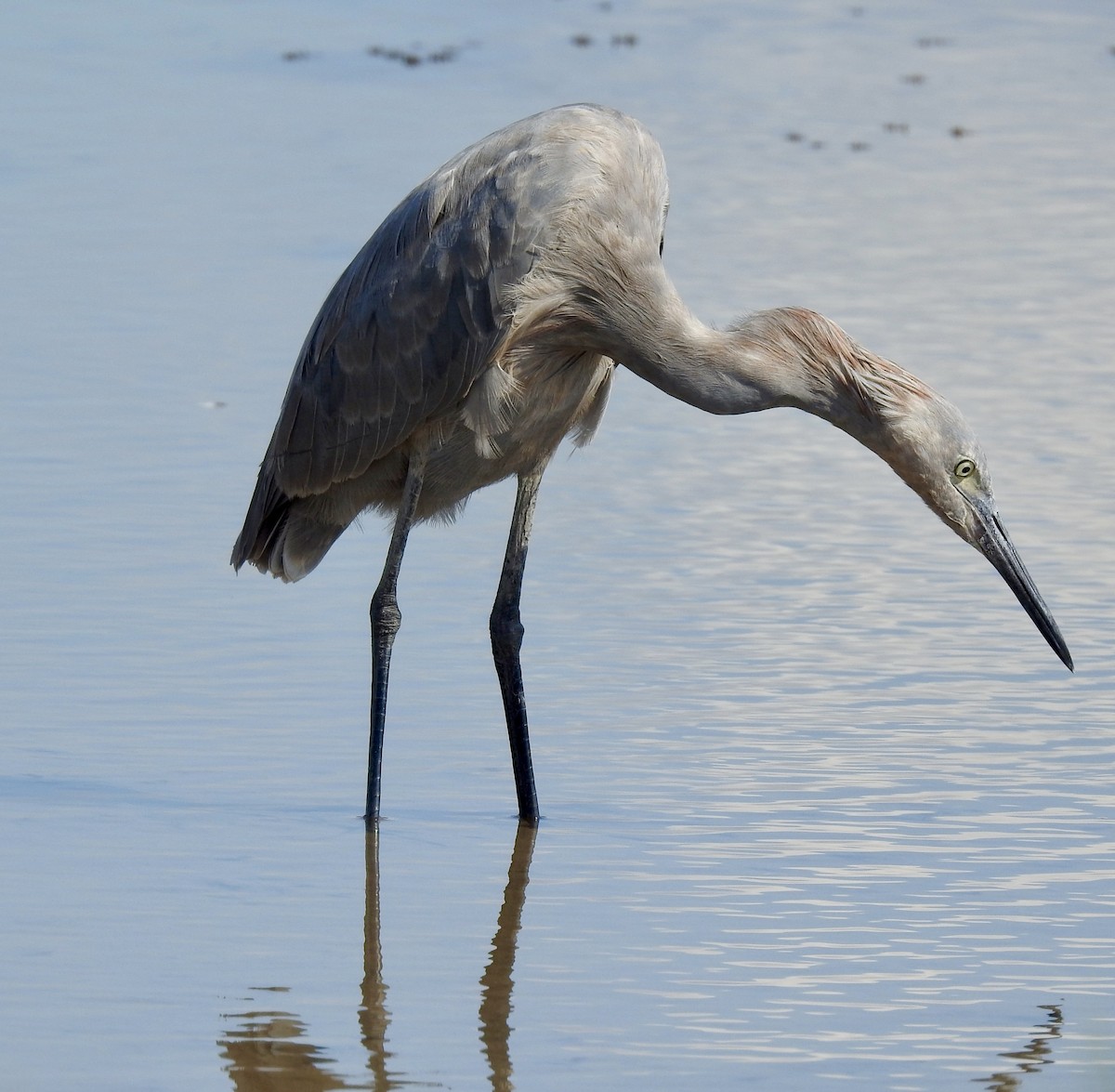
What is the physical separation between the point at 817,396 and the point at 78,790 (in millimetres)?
2197

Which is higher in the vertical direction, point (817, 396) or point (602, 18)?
point (817, 396)

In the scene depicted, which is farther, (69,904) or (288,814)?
(288,814)

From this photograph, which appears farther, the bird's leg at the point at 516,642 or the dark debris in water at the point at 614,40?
the dark debris in water at the point at 614,40

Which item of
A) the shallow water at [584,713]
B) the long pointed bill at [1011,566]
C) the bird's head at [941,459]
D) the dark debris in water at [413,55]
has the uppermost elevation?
the bird's head at [941,459]

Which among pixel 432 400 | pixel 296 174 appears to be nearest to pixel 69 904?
pixel 432 400

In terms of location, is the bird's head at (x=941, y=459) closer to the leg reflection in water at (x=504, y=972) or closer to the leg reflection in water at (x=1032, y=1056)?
the leg reflection in water at (x=504, y=972)

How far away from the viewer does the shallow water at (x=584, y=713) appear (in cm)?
559

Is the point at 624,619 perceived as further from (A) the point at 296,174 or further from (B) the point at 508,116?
(B) the point at 508,116

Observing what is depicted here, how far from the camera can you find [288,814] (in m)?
6.97

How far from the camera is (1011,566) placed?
6.89 meters

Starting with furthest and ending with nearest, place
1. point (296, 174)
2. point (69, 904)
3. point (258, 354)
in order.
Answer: point (296, 174)
point (258, 354)
point (69, 904)

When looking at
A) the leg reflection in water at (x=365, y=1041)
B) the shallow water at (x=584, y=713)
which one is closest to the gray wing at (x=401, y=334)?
the shallow water at (x=584, y=713)

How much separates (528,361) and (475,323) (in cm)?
17

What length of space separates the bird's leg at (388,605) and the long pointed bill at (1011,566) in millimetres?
1543
